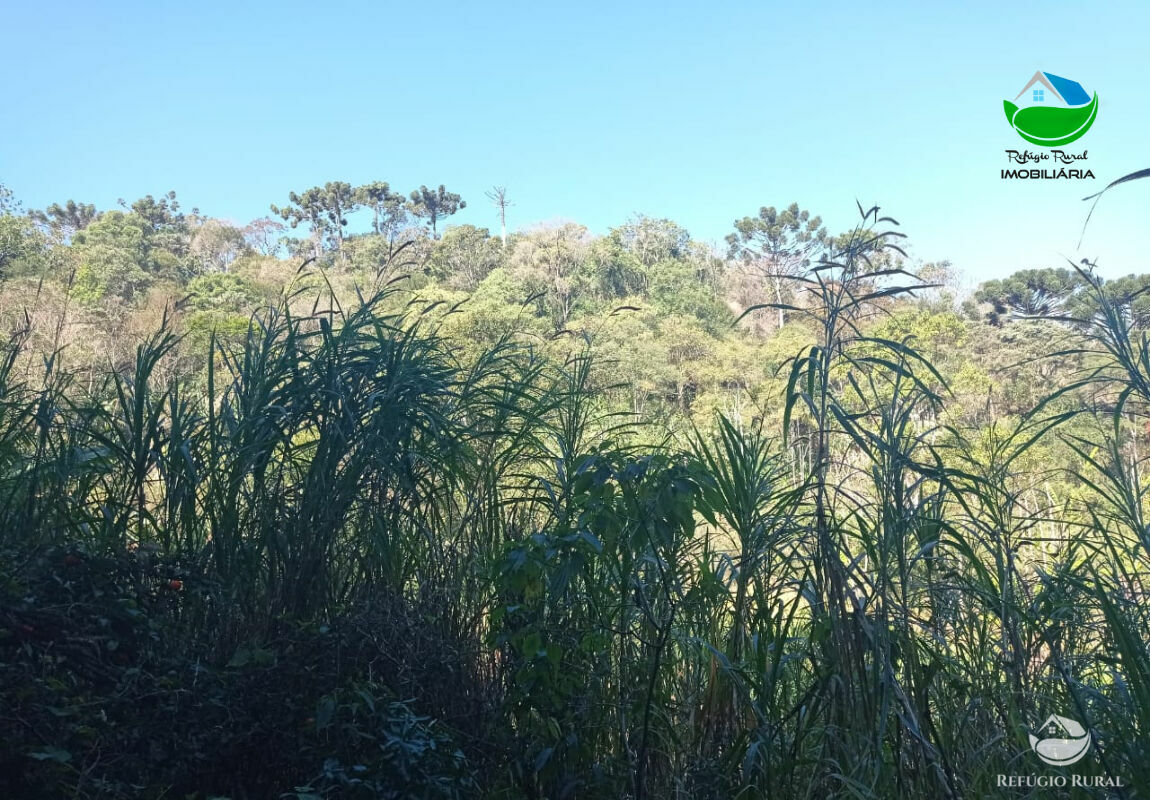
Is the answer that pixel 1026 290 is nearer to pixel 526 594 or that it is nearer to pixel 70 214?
pixel 526 594

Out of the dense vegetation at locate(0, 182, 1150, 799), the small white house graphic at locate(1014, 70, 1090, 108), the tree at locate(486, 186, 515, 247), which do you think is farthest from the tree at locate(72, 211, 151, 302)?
the small white house graphic at locate(1014, 70, 1090, 108)

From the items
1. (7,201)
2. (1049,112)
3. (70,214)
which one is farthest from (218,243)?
(1049,112)

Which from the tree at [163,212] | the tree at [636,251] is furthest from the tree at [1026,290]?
the tree at [163,212]

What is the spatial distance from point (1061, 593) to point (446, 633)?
1465 millimetres

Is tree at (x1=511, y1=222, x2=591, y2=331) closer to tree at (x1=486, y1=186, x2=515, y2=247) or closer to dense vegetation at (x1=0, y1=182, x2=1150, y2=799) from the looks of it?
tree at (x1=486, y1=186, x2=515, y2=247)

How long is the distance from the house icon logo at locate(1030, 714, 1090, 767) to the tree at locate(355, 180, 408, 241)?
39061 mm

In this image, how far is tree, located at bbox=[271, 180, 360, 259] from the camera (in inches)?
1519

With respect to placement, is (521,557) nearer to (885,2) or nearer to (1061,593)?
(1061,593)

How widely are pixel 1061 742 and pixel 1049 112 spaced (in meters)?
3.30

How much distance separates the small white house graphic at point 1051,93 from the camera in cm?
348

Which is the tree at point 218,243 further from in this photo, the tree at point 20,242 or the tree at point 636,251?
the tree at point 636,251

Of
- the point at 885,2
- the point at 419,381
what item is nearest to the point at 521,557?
the point at 419,381

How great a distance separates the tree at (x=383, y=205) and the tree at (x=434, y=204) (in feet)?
2.52

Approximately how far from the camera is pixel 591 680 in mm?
1881
